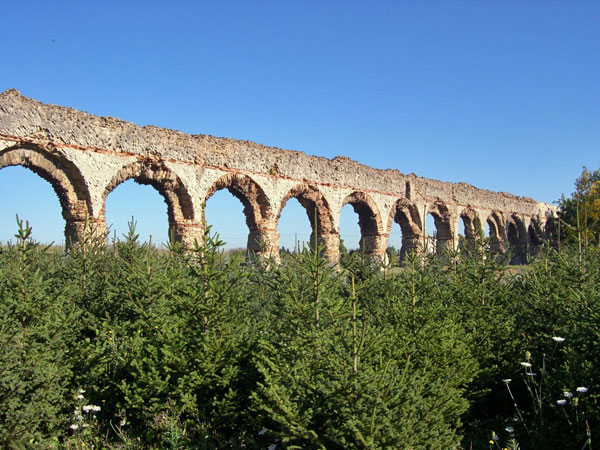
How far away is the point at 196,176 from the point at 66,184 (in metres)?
3.65

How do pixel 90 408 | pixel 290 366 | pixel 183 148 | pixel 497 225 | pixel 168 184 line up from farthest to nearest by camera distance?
pixel 497 225, pixel 183 148, pixel 168 184, pixel 90 408, pixel 290 366

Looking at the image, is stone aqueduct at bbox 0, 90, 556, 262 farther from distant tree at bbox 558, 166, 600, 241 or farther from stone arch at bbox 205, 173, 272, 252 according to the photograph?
distant tree at bbox 558, 166, 600, 241

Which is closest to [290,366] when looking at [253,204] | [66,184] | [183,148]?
[66,184]

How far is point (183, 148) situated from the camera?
46.6 feet

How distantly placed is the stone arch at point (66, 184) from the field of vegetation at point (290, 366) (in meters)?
6.92

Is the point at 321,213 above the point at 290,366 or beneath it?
above

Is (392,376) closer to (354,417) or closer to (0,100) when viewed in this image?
(354,417)

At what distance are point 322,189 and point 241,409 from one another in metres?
14.2

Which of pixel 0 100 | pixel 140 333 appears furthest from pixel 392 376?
pixel 0 100

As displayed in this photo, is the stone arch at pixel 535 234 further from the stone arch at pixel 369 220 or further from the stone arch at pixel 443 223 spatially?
the stone arch at pixel 369 220

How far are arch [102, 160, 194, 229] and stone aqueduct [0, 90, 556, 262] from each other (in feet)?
0.09

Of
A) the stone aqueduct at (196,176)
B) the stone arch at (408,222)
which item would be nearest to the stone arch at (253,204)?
the stone aqueduct at (196,176)

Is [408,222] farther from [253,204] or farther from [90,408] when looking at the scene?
[90,408]

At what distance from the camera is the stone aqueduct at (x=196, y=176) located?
37.6 feet
